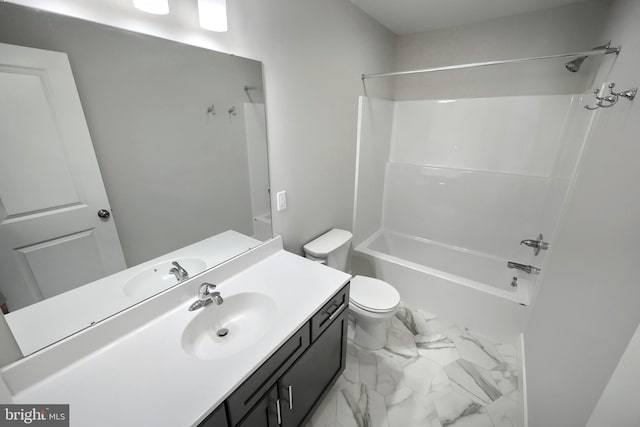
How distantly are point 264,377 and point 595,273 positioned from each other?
126 cm

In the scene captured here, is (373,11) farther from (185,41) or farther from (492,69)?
(185,41)

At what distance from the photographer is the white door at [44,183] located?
0.74 meters

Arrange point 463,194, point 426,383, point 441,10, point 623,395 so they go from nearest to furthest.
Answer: point 623,395, point 426,383, point 441,10, point 463,194

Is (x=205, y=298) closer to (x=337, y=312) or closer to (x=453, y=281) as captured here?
(x=337, y=312)

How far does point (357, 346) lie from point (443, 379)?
0.60 metres

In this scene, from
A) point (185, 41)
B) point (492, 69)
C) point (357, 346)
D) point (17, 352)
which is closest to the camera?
point (17, 352)

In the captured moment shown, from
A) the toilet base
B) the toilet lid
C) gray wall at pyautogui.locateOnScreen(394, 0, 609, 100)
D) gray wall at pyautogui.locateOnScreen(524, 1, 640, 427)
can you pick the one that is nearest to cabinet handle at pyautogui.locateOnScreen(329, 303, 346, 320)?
the toilet lid

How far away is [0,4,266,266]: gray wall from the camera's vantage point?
0.84m

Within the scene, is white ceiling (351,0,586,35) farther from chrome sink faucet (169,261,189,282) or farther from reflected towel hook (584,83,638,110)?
chrome sink faucet (169,261,189,282)

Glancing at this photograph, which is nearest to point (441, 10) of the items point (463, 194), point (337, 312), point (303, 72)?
point (303, 72)

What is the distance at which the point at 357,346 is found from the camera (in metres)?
1.94

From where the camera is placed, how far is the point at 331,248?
189 cm

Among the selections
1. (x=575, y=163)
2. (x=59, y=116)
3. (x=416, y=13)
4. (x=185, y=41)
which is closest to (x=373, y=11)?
(x=416, y=13)

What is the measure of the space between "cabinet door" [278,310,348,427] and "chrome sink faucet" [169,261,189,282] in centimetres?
63
